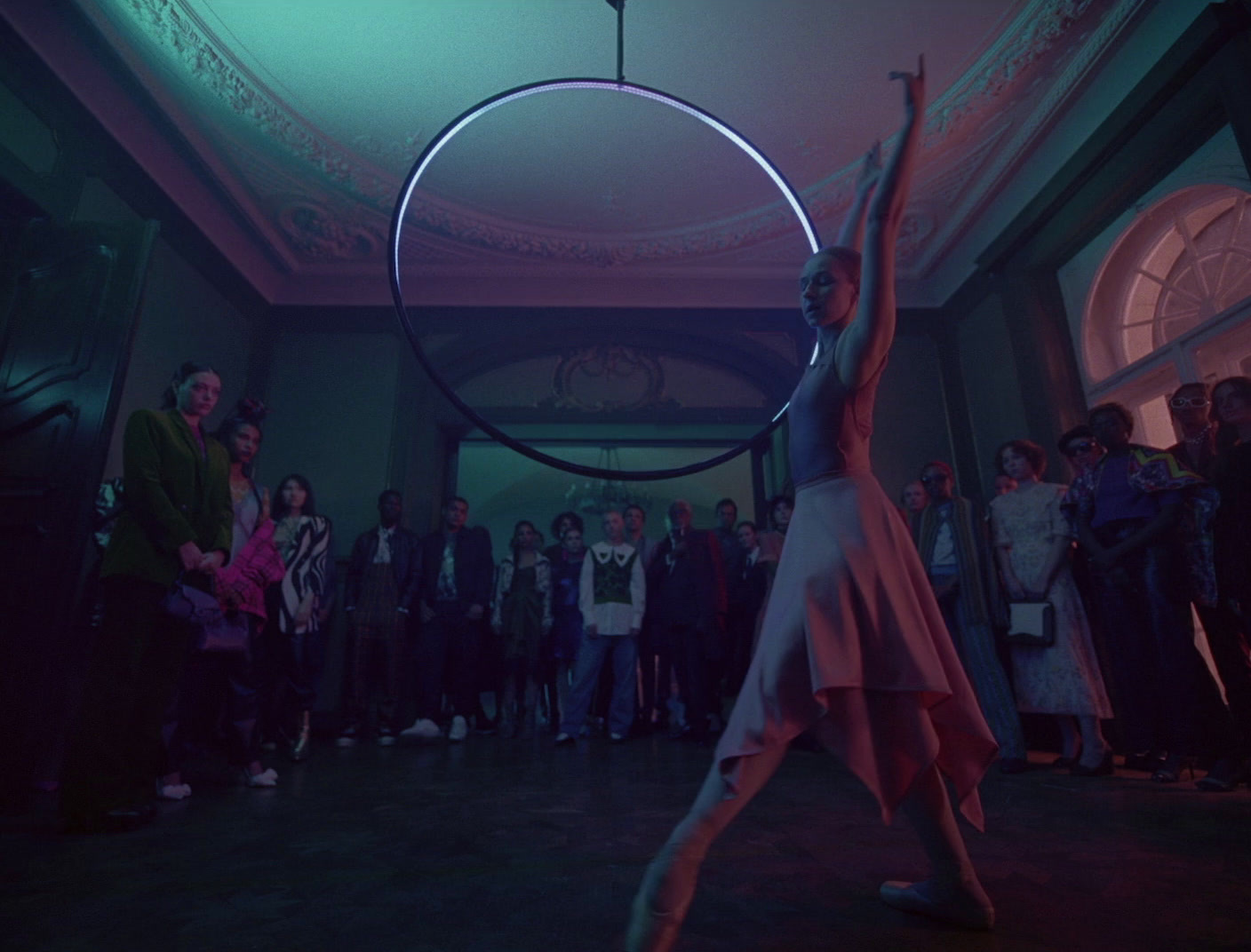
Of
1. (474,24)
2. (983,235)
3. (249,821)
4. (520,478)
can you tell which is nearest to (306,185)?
(474,24)

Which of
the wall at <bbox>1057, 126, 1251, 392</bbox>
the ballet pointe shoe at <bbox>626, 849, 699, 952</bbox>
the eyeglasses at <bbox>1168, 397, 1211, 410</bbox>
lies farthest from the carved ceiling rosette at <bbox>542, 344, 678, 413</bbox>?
the ballet pointe shoe at <bbox>626, 849, 699, 952</bbox>

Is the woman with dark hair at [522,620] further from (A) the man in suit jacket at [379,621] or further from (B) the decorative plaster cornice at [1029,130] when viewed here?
(B) the decorative plaster cornice at [1029,130]

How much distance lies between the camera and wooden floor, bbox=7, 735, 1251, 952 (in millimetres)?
1178

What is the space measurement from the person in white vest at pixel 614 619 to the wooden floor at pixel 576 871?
170 centimetres

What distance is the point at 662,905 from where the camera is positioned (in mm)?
979

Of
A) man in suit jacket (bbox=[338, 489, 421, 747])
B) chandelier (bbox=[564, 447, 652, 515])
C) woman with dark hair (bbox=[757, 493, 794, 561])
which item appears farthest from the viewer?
chandelier (bbox=[564, 447, 652, 515])

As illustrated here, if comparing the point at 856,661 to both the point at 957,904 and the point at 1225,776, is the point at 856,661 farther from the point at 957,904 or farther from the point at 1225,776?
the point at 1225,776

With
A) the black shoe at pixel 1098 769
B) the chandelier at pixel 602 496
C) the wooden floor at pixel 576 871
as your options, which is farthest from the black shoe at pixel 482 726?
the chandelier at pixel 602 496

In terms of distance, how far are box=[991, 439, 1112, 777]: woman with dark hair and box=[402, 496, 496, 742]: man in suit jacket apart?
3291 mm

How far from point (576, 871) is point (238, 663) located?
1.93m

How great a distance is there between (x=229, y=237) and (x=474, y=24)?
2980 mm

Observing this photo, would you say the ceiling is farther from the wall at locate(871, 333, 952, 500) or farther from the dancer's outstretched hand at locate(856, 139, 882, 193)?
the dancer's outstretched hand at locate(856, 139, 882, 193)

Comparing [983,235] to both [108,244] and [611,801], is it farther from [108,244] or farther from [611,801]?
[108,244]

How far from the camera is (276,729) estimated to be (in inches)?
169
